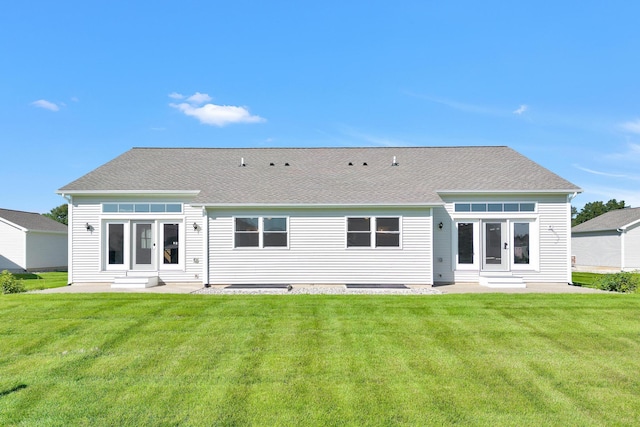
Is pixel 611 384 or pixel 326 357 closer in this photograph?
pixel 611 384

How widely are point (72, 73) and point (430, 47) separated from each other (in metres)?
15.0

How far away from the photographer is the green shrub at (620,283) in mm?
12992

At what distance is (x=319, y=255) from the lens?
569 inches

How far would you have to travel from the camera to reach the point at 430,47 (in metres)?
15.8

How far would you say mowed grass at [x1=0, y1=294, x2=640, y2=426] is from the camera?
14.7 ft

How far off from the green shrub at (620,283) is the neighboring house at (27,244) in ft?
104

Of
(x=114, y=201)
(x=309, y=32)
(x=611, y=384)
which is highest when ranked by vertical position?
(x=309, y=32)

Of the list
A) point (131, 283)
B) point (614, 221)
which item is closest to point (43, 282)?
point (131, 283)

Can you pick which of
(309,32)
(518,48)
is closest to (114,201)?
(309,32)

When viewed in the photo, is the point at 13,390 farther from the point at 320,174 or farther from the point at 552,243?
the point at 552,243

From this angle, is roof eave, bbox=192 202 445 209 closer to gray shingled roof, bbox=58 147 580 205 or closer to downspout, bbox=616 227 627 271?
gray shingled roof, bbox=58 147 580 205

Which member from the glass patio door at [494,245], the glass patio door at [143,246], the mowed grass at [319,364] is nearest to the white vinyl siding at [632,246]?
the glass patio door at [494,245]

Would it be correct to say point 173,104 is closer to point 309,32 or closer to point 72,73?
point 72,73

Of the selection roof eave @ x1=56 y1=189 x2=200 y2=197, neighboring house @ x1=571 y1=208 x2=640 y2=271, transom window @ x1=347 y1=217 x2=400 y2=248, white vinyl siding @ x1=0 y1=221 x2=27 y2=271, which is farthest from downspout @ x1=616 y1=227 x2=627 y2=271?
white vinyl siding @ x1=0 y1=221 x2=27 y2=271
